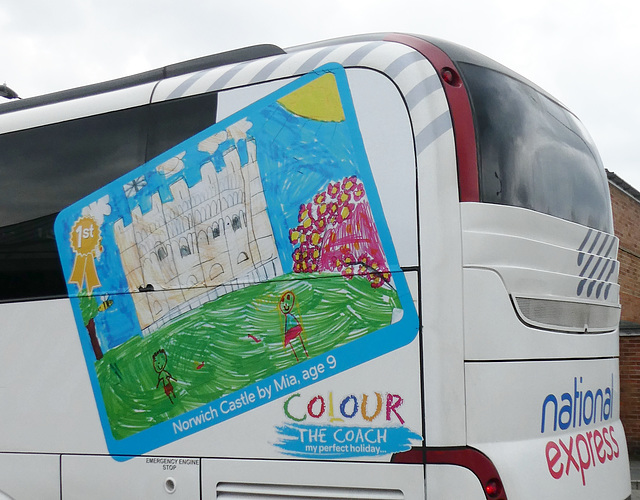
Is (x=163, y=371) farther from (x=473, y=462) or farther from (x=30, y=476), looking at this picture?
(x=473, y=462)

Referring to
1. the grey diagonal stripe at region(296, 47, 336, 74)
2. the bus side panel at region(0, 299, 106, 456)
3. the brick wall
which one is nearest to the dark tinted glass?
the grey diagonal stripe at region(296, 47, 336, 74)

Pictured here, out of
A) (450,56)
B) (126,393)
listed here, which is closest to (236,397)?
(126,393)

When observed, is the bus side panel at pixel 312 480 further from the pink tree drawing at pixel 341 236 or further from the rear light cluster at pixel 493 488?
the pink tree drawing at pixel 341 236

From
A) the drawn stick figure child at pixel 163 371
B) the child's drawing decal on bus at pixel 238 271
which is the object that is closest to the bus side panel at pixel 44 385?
the child's drawing decal on bus at pixel 238 271

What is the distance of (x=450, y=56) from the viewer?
12.3 ft

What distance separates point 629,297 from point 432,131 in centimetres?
1552

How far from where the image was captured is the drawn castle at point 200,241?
3.84 m

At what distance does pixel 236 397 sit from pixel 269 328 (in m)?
0.39

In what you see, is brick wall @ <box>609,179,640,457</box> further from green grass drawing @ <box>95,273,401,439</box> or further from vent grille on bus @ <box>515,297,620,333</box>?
green grass drawing @ <box>95,273,401,439</box>

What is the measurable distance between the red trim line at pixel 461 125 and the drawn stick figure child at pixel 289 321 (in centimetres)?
→ 94

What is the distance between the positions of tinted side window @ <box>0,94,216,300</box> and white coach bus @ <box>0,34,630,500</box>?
0.06 ft

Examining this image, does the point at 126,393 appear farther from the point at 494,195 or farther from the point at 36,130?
the point at 494,195

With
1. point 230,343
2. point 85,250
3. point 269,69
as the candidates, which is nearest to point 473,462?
point 230,343

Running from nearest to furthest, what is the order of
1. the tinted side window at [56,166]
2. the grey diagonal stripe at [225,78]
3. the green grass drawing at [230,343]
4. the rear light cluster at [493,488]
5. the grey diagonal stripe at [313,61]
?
the rear light cluster at [493,488] → the green grass drawing at [230,343] → the grey diagonal stripe at [313,61] → the grey diagonal stripe at [225,78] → the tinted side window at [56,166]
